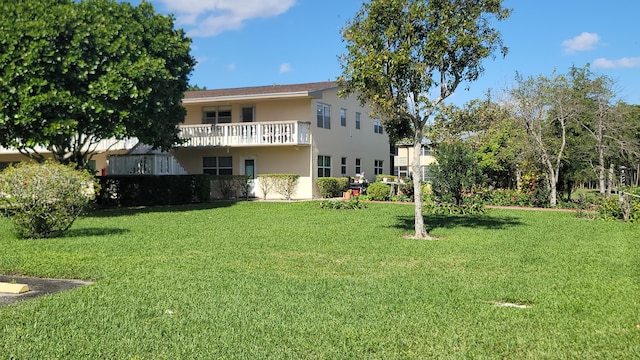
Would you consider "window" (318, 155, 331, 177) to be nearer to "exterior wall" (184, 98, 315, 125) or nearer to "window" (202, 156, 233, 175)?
"exterior wall" (184, 98, 315, 125)

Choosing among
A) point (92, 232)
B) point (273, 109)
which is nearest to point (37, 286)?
point (92, 232)

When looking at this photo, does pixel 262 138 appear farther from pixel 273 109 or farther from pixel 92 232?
pixel 92 232

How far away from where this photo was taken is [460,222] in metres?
16.0

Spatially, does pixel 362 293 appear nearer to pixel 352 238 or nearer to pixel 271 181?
pixel 352 238

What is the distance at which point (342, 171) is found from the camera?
30.5m

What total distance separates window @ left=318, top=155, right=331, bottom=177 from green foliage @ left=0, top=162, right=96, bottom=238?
16694 millimetres

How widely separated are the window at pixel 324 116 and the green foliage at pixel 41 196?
1683 centimetres

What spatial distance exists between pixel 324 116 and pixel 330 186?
3.88 meters

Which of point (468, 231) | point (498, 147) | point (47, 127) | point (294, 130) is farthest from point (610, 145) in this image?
point (47, 127)

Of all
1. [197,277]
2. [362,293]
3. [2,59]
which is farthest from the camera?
[2,59]

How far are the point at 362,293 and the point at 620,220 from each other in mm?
13199

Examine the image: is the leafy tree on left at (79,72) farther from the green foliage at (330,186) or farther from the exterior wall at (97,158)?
the exterior wall at (97,158)

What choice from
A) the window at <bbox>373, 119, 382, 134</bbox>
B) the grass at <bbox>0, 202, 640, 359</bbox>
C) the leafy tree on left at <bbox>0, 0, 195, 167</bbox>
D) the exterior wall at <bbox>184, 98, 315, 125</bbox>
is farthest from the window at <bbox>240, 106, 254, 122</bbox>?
the grass at <bbox>0, 202, 640, 359</bbox>

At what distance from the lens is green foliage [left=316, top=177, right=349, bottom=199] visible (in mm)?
27031
